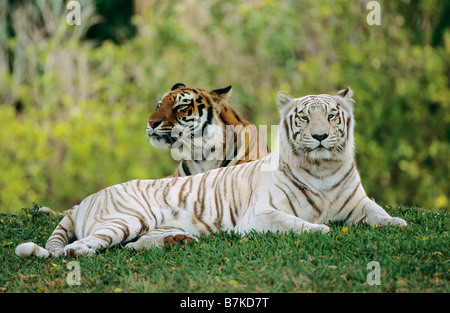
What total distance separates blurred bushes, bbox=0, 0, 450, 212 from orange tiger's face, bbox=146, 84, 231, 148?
3844 millimetres

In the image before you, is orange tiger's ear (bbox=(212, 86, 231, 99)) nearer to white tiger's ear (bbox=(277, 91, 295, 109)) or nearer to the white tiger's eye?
white tiger's ear (bbox=(277, 91, 295, 109))

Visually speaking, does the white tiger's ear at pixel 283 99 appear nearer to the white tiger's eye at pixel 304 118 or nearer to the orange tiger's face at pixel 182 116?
the white tiger's eye at pixel 304 118

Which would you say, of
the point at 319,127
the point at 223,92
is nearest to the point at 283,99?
the point at 319,127

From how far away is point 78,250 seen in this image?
4570 mm

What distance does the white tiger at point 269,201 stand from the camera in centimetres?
476

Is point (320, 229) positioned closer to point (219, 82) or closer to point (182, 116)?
point (182, 116)

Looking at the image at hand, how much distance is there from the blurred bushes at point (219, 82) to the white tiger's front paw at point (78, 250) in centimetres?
544

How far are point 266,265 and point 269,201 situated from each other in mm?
1003

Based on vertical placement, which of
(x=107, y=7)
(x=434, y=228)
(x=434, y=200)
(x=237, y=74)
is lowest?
(x=434, y=200)

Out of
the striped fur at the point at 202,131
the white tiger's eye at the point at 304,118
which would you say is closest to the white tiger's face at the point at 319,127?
the white tiger's eye at the point at 304,118
